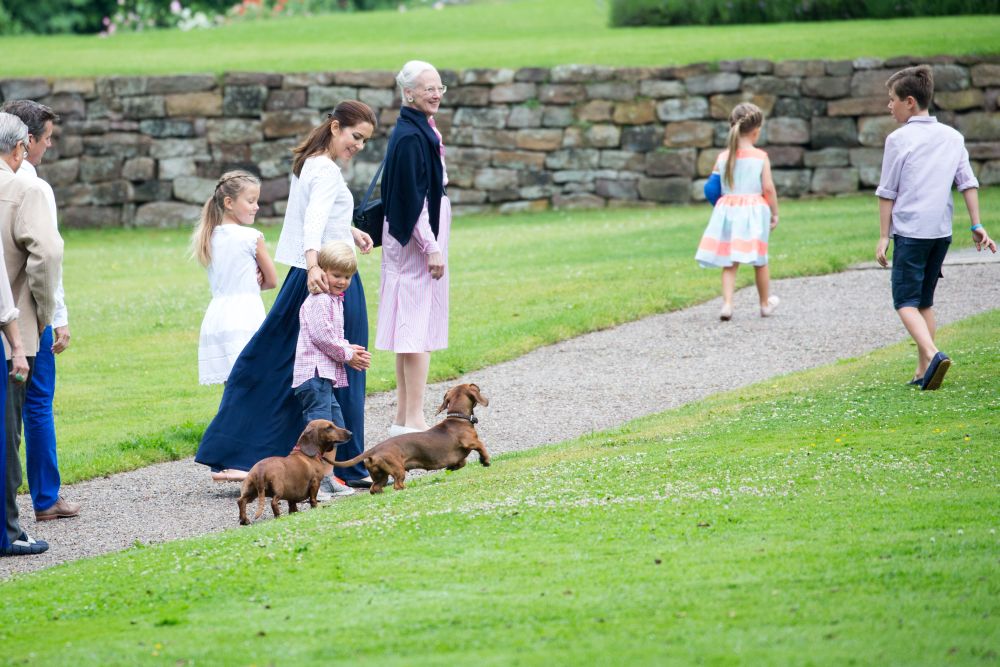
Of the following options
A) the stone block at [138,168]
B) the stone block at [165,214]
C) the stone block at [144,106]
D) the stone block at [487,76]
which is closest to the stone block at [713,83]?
the stone block at [487,76]

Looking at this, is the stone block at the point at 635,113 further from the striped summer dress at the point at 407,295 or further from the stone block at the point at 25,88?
the striped summer dress at the point at 407,295

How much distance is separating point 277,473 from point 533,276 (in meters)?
8.65

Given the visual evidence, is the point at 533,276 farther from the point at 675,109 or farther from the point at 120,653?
the point at 120,653

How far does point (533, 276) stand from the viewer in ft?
49.5

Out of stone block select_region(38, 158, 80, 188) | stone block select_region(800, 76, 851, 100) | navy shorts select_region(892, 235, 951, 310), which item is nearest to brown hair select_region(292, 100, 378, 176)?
navy shorts select_region(892, 235, 951, 310)

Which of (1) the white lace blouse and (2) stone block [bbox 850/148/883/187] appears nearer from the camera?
(1) the white lace blouse

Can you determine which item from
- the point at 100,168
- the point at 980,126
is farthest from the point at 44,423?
the point at 980,126

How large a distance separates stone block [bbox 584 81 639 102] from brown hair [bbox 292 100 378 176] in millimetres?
14069

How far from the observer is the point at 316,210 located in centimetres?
723

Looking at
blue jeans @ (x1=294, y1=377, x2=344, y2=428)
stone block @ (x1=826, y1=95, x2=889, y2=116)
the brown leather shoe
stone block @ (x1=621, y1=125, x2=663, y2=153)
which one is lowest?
the brown leather shoe

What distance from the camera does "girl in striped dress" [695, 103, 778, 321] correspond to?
37.9 ft

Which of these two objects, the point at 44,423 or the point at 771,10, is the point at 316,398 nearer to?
the point at 44,423

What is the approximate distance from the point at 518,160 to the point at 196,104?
17.5 ft

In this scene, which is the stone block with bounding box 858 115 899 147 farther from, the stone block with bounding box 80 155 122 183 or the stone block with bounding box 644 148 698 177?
the stone block with bounding box 80 155 122 183
